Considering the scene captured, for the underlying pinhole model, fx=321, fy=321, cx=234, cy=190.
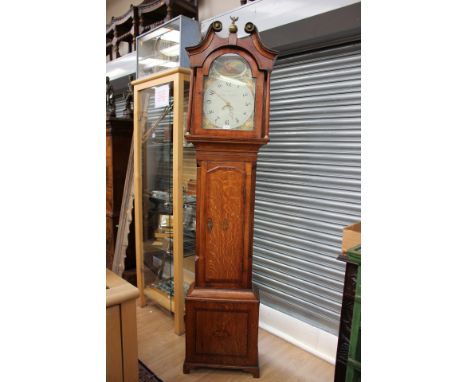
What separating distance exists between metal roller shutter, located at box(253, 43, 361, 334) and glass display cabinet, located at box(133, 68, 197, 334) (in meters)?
0.57

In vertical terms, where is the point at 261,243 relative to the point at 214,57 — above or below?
below

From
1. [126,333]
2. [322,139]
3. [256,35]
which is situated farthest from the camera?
[322,139]

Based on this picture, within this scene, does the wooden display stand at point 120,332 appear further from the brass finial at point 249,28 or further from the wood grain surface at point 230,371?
the brass finial at point 249,28

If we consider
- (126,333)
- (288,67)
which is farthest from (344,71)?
(126,333)

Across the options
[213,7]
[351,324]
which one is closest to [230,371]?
[351,324]

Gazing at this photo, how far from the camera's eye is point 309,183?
7.23 ft

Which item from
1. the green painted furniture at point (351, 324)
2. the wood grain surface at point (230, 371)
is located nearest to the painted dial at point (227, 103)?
the green painted furniture at point (351, 324)

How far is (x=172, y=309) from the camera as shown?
98.0 inches

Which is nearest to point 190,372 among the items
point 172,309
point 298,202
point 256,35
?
point 172,309

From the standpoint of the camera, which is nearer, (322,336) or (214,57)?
(214,57)

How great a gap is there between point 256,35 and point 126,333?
1.51 metres
